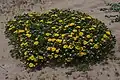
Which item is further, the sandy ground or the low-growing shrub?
the low-growing shrub

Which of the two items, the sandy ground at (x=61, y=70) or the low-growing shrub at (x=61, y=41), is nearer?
the sandy ground at (x=61, y=70)

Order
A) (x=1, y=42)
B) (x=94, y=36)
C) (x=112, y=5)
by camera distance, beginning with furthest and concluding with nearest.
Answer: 1. (x=112, y=5)
2. (x=1, y=42)
3. (x=94, y=36)

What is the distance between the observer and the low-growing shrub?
255 inches

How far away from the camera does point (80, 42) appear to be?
6.57 meters

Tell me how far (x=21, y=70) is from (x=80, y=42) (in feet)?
3.92

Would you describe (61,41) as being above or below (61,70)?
above

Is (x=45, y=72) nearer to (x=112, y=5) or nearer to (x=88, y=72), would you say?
(x=88, y=72)

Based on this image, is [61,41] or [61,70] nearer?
[61,70]

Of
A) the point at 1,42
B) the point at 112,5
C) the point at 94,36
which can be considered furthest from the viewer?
the point at 112,5

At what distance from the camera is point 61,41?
21.7 feet

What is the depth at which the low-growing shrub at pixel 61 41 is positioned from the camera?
6.47m

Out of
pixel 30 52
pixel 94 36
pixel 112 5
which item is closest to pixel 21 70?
pixel 30 52

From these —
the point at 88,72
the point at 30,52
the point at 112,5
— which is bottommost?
the point at 88,72

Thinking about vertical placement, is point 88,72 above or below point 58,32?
below
